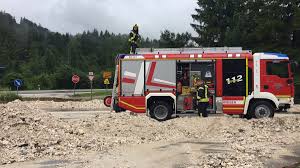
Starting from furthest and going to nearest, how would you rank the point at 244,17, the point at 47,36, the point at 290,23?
the point at 47,36 < the point at 244,17 < the point at 290,23

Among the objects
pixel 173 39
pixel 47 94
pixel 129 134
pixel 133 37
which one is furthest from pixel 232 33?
pixel 129 134

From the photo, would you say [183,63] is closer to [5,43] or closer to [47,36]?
[5,43]

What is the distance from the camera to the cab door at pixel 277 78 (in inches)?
736

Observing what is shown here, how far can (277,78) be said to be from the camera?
18.7 metres

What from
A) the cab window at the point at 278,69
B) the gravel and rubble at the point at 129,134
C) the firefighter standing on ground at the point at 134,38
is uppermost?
the firefighter standing on ground at the point at 134,38

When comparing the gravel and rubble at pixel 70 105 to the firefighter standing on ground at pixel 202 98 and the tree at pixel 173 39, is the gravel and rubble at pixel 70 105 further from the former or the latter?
the tree at pixel 173 39

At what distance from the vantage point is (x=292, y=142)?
46.1 feet

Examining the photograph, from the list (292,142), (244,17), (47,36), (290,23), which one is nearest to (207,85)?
(292,142)

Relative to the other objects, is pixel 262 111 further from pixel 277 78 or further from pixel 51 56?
pixel 51 56

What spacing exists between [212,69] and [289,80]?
117 inches

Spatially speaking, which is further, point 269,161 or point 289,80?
point 289,80

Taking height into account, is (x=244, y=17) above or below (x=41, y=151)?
above

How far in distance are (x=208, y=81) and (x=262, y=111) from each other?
237 cm

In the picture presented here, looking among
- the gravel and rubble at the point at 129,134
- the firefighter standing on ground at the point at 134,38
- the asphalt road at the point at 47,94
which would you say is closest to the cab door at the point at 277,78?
the gravel and rubble at the point at 129,134
